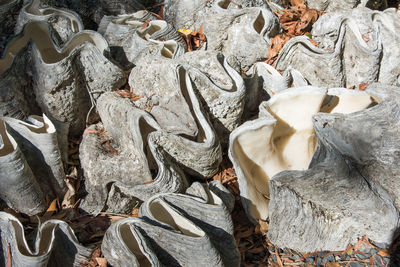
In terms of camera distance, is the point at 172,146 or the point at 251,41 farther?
the point at 251,41

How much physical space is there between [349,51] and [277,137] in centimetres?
68

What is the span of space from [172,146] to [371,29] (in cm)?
129

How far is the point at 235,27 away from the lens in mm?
2314

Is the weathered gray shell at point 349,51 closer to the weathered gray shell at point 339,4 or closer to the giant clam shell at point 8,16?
the weathered gray shell at point 339,4

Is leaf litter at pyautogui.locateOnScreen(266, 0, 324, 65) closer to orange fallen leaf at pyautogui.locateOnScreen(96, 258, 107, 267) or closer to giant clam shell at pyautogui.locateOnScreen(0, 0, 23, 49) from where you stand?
orange fallen leaf at pyautogui.locateOnScreen(96, 258, 107, 267)

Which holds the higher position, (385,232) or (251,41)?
(251,41)

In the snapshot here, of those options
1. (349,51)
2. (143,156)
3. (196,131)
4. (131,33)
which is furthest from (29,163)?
(349,51)

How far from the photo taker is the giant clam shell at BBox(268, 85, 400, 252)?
5.00 feet

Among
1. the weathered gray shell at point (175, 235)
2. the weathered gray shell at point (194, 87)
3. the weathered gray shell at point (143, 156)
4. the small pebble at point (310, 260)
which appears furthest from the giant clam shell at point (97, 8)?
the small pebble at point (310, 260)

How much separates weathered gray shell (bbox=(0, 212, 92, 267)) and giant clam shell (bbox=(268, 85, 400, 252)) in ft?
2.65

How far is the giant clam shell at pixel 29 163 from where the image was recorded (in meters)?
1.61

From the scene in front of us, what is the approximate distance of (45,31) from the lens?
6.75 feet

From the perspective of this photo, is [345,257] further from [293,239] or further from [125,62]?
[125,62]

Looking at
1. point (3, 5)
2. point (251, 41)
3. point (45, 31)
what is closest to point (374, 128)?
point (251, 41)
